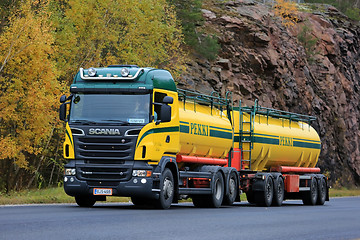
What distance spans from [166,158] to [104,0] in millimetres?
20688

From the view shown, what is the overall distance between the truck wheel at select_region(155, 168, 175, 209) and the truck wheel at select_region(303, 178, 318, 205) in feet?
40.6

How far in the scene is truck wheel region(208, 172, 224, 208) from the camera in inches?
931

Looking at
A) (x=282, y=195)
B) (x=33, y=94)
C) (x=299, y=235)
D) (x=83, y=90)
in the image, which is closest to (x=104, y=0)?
(x=33, y=94)

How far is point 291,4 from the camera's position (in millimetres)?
74562

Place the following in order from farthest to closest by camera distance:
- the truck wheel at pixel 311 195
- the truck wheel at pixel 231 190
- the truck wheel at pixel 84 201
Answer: the truck wheel at pixel 311 195 < the truck wheel at pixel 231 190 < the truck wheel at pixel 84 201

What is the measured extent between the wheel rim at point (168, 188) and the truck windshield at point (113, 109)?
1.92 meters

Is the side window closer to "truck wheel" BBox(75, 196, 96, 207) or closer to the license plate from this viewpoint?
the license plate

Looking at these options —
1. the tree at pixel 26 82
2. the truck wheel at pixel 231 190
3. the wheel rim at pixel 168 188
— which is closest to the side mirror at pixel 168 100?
the wheel rim at pixel 168 188

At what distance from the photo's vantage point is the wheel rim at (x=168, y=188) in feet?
67.8

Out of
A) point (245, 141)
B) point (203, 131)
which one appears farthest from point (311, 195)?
point (203, 131)

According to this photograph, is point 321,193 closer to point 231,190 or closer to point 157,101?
point 231,190

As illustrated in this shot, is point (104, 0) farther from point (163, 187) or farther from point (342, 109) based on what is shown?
point (342, 109)

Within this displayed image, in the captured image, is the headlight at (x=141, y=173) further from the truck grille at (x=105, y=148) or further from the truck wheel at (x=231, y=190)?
the truck wheel at (x=231, y=190)

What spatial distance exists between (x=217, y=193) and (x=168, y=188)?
364 centimetres
